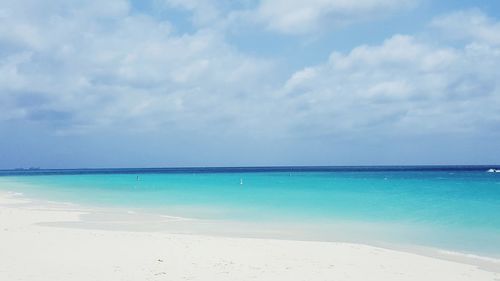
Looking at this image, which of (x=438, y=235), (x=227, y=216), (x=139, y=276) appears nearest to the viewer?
(x=139, y=276)

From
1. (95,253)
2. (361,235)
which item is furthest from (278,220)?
(95,253)

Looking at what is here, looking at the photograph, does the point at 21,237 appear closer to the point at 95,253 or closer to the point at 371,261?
the point at 95,253

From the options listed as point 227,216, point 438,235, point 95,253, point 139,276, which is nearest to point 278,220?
point 227,216

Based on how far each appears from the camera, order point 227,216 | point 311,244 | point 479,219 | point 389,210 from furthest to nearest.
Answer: point 389,210 → point 227,216 → point 479,219 → point 311,244

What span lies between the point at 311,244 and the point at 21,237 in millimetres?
7525

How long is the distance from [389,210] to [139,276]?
15.9 metres

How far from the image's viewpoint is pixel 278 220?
18.0 m

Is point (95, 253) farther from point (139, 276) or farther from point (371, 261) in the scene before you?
point (371, 261)

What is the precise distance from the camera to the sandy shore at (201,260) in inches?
322

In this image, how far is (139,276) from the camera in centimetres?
790

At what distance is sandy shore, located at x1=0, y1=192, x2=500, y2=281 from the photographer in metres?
8.18

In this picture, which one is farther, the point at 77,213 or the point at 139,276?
the point at 77,213

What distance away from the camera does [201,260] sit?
30.9 ft

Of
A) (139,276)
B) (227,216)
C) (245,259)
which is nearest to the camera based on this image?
(139,276)
